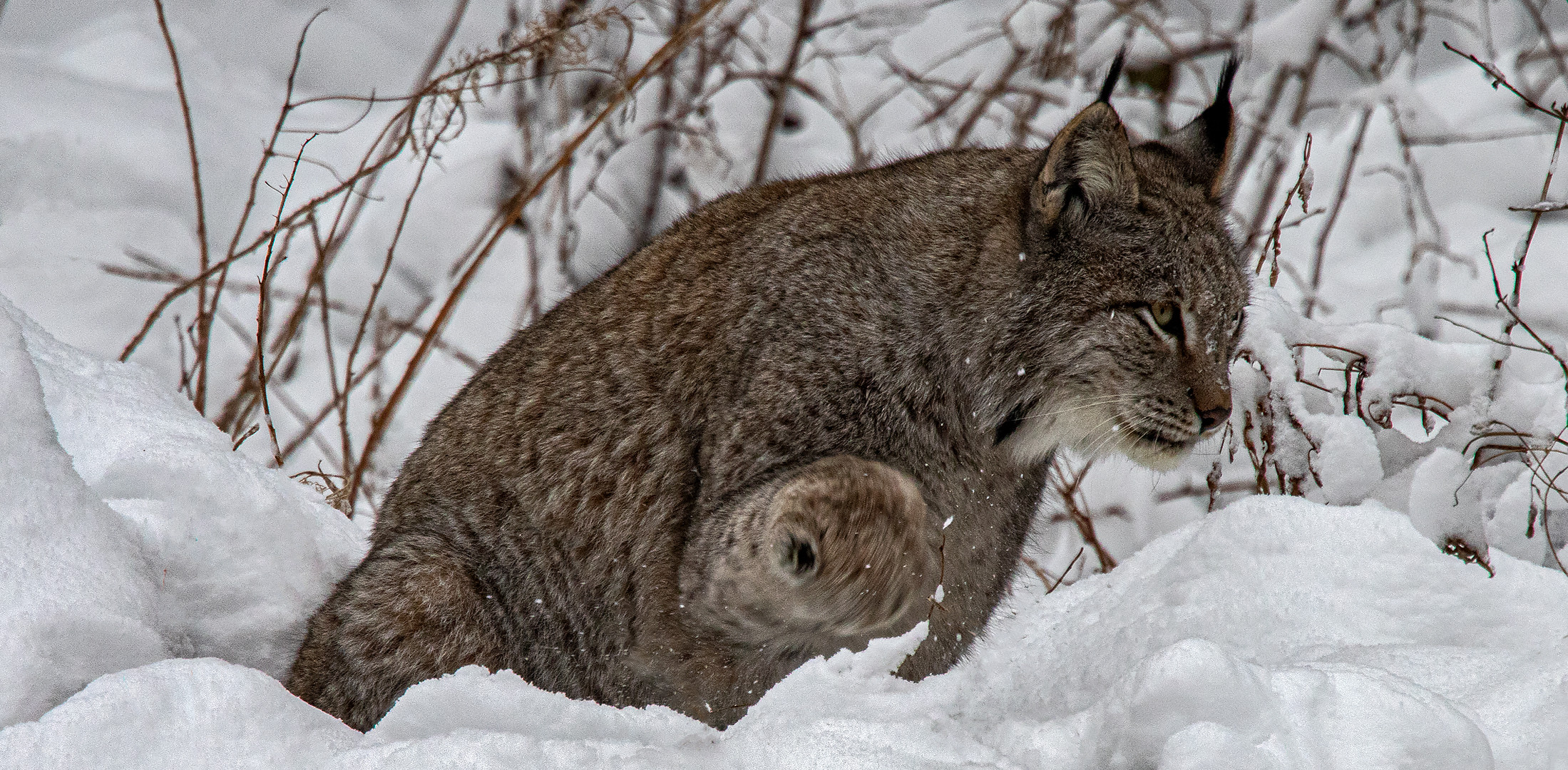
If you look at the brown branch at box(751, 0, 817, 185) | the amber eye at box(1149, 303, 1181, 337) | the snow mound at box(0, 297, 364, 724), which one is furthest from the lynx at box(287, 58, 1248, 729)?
the brown branch at box(751, 0, 817, 185)

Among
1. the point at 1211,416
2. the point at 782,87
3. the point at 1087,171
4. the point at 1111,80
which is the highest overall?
the point at 782,87

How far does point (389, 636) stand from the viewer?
2627 mm

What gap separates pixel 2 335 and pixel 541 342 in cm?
126

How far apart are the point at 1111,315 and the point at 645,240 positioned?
170cm

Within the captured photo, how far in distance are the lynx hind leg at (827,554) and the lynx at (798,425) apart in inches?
0.5

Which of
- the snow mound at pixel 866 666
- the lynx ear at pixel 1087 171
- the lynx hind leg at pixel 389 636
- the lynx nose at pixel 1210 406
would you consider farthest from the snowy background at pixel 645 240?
the lynx ear at pixel 1087 171

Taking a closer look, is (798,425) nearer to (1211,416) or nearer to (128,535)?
(1211,416)

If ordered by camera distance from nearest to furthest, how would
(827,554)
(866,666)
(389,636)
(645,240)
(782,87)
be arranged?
(866,666) → (827,554) → (389,636) → (645,240) → (782,87)

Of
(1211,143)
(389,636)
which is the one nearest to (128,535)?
(389,636)

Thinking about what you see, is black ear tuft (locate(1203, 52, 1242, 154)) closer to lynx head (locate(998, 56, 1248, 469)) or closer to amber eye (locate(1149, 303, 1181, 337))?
lynx head (locate(998, 56, 1248, 469))

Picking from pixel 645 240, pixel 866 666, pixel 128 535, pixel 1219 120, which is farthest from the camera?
pixel 645 240

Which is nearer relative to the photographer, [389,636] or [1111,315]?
[389,636]

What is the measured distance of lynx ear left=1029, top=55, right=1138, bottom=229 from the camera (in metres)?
2.69

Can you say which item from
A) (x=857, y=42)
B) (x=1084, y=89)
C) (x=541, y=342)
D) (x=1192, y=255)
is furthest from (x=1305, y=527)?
(x=857, y=42)
